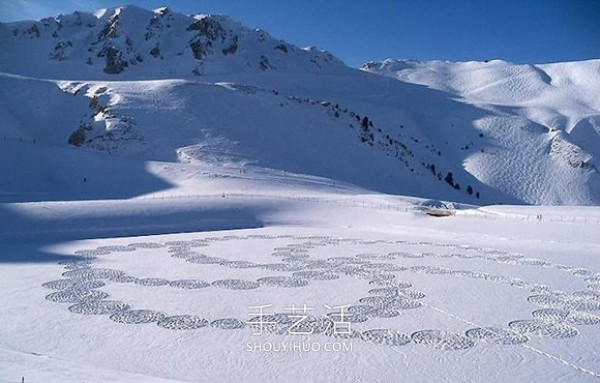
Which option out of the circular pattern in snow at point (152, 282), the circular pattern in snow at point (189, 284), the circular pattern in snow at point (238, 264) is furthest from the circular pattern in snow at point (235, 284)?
the circular pattern in snow at point (238, 264)

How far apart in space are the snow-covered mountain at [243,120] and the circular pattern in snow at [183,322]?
722 inches

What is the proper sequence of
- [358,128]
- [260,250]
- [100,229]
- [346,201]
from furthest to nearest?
[358,128], [346,201], [100,229], [260,250]

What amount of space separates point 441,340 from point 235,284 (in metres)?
4.55

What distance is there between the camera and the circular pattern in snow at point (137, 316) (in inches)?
328

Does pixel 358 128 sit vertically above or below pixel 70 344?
above

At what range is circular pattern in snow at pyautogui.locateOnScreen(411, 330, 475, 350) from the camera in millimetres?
7348

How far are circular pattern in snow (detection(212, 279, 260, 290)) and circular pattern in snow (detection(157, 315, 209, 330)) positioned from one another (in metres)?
2.04

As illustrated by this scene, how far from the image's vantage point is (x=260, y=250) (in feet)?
50.0

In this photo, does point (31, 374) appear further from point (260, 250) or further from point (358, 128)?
point (358, 128)

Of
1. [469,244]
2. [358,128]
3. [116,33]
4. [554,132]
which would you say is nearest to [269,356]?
[469,244]

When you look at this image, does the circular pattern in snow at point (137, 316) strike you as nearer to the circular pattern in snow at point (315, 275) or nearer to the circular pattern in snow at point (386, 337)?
the circular pattern in snow at point (386, 337)

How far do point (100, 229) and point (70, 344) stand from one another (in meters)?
12.0

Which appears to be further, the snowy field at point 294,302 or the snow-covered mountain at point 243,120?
the snow-covered mountain at point 243,120

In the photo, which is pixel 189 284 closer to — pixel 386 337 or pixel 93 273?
pixel 93 273
